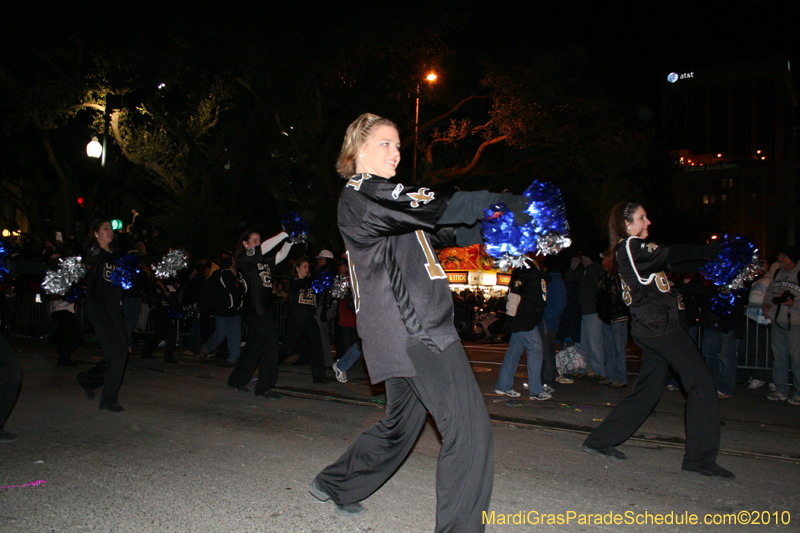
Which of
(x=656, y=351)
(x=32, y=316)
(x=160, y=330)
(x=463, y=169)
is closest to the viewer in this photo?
(x=656, y=351)

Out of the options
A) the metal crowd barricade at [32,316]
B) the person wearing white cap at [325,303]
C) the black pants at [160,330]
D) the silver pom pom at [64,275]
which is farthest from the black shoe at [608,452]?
the metal crowd barricade at [32,316]

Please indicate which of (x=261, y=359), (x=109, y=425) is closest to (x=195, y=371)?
(x=261, y=359)

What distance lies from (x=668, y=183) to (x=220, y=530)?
125 feet

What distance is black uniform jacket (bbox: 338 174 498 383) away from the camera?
2.59 m

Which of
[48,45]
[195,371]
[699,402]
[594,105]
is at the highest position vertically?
[48,45]

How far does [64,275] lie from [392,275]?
4.99 metres

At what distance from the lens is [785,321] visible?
7977 mm

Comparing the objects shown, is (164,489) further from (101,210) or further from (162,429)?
(101,210)

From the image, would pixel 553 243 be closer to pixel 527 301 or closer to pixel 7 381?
pixel 7 381

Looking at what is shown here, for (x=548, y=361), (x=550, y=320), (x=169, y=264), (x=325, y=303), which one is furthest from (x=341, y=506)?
(x=325, y=303)

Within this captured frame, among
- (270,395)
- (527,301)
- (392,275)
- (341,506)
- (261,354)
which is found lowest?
(270,395)

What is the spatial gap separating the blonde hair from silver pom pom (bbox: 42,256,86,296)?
4.52m

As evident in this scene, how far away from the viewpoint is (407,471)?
14.2 feet

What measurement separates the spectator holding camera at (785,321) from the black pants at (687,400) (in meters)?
4.23
